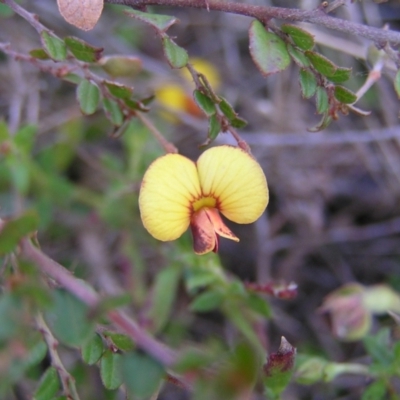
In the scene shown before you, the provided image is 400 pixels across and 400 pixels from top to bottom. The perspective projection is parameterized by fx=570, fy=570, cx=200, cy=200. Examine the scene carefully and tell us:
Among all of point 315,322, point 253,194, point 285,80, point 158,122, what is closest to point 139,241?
point 158,122

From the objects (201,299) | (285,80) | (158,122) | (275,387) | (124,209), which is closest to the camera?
(275,387)

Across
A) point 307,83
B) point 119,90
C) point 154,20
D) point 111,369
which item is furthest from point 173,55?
point 111,369

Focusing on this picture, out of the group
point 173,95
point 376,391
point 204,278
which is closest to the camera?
point 376,391

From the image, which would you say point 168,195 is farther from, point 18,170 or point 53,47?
point 18,170

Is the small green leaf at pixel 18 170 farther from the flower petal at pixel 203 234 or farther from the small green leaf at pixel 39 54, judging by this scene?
the flower petal at pixel 203 234

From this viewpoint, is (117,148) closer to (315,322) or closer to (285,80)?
(285,80)
